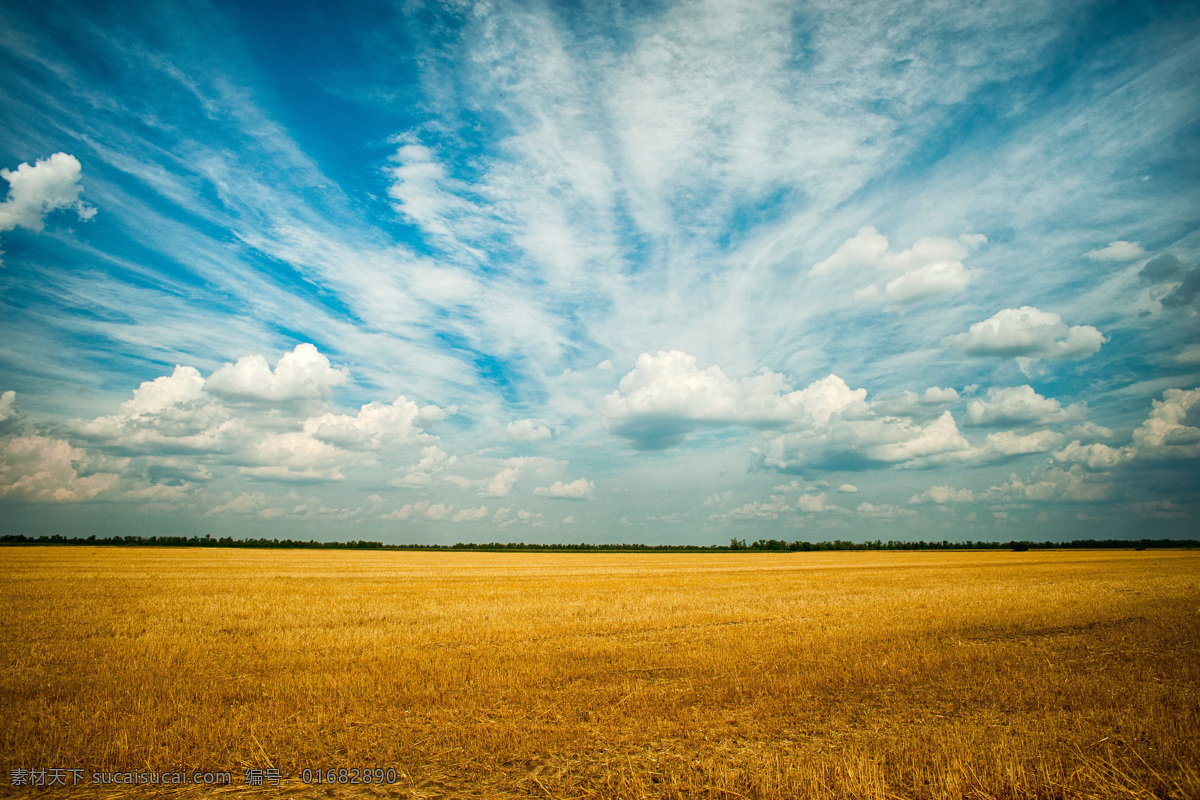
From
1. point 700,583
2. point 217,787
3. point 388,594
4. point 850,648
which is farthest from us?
point 700,583

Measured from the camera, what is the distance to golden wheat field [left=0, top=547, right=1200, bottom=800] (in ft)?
21.1

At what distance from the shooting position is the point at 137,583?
94.2ft

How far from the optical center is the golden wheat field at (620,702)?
21.1ft

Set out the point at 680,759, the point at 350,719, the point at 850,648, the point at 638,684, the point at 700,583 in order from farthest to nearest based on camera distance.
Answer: the point at 700,583
the point at 850,648
the point at 638,684
the point at 350,719
the point at 680,759

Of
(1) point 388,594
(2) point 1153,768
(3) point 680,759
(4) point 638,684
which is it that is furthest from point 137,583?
(2) point 1153,768

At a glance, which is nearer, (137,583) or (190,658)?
(190,658)

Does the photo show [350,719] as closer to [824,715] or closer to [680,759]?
[680,759]

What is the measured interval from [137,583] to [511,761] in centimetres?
3233

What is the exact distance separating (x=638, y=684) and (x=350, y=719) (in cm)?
504

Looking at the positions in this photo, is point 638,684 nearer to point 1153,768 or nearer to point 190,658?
point 1153,768

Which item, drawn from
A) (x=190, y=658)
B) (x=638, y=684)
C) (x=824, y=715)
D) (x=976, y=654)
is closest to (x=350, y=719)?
(x=638, y=684)

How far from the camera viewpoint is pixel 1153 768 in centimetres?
663

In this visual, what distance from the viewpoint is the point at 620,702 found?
927 cm

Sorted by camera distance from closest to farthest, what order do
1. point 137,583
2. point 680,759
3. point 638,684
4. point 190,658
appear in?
point 680,759 → point 638,684 → point 190,658 → point 137,583
